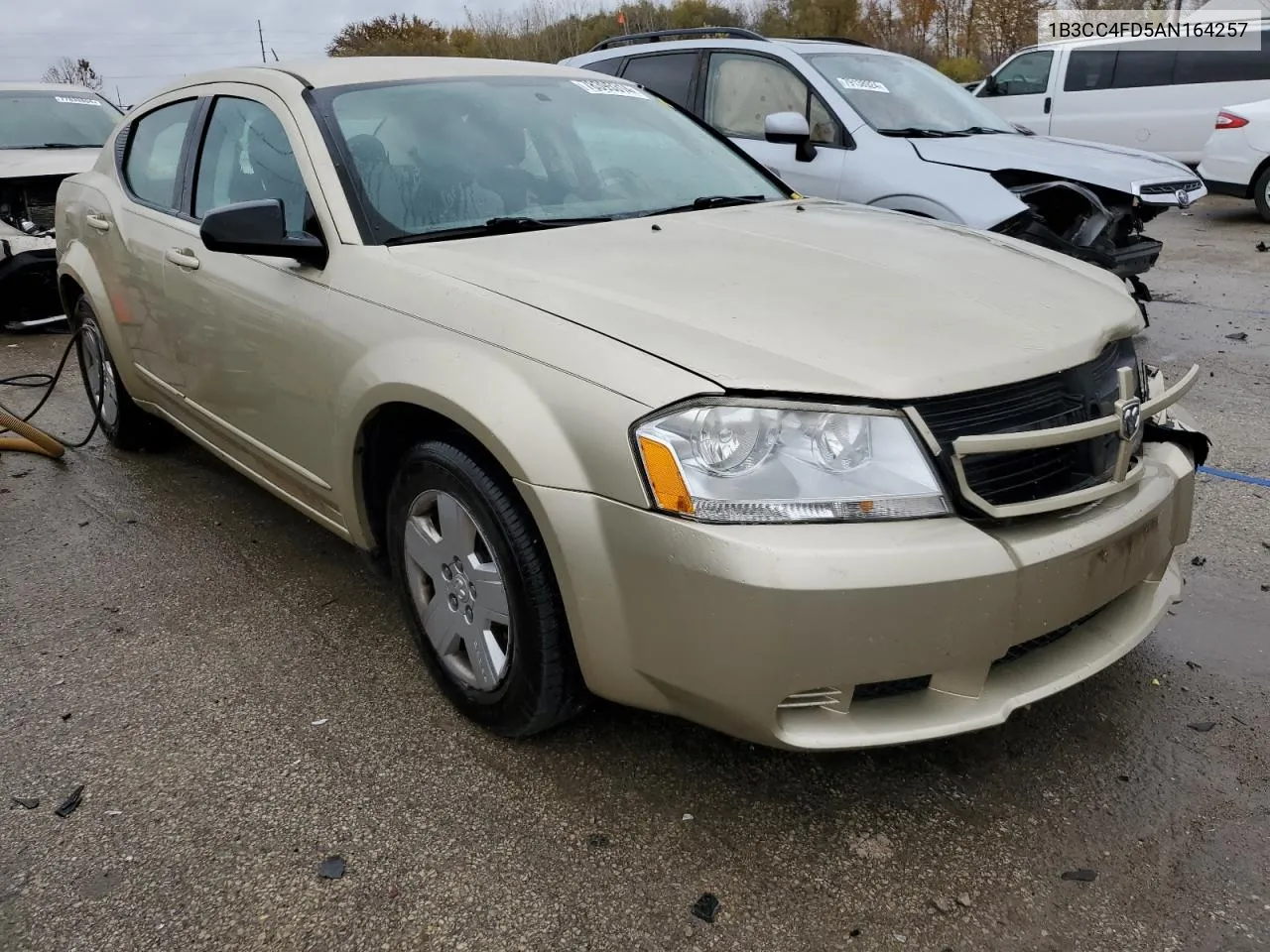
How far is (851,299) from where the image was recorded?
240cm

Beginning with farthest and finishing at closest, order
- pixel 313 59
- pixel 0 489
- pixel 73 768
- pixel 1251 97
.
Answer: pixel 1251 97 → pixel 0 489 → pixel 313 59 → pixel 73 768

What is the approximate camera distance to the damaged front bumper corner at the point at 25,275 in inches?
291

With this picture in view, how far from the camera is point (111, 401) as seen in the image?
493 cm

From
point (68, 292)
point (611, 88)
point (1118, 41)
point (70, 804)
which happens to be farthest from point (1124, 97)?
point (70, 804)

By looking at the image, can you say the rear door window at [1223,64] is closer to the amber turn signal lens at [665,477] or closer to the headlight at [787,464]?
the headlight at [787,464]

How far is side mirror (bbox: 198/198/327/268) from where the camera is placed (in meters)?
2.81

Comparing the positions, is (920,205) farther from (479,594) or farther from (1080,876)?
(1080,876)

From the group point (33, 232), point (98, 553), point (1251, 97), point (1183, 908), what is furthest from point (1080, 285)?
point (1251, 97)

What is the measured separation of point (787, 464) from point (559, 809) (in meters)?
0.99

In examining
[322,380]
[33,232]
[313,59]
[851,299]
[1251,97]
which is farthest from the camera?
[1251,97]

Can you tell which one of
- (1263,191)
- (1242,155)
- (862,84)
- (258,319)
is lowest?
(1263,191)

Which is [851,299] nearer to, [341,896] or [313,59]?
[341,896]

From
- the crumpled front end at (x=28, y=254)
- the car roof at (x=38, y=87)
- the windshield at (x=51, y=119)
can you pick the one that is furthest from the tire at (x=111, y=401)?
the car roof at (x=38, y=87)

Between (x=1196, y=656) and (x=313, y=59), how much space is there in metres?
3.41
